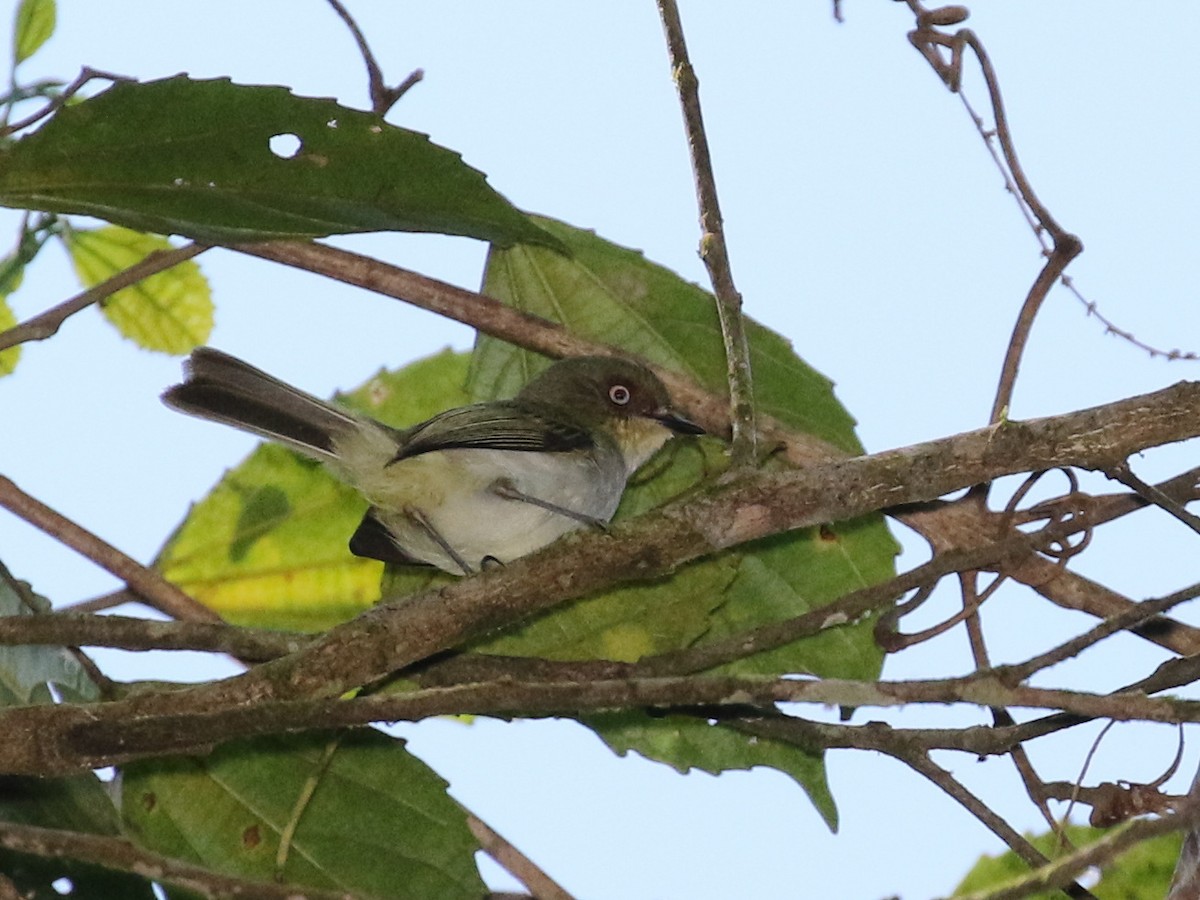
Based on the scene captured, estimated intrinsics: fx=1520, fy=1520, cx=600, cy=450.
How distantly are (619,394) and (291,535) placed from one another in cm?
108

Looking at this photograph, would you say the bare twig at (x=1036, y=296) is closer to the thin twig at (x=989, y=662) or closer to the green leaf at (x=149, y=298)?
the thin twig at (x=989, y=662)

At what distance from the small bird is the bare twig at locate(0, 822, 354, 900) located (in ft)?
5.33

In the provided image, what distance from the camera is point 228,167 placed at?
2908mm

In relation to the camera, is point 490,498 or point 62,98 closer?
point 62,98

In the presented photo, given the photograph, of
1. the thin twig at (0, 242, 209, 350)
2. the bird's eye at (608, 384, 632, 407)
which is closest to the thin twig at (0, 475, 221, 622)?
the thin twig at (0, 242, 209, 350)

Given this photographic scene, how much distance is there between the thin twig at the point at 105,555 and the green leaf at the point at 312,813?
0.47m

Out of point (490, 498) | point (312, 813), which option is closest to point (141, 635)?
point (312, 813)

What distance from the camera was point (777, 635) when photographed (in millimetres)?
2992

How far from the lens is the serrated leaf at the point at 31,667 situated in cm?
324

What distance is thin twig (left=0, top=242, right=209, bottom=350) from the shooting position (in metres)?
3.26

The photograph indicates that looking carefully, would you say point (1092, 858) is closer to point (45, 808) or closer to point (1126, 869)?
point (1126, 869)

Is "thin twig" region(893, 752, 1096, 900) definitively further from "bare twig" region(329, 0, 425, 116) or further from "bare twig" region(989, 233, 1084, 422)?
"bare twig" region(329, 0, 425, 116)

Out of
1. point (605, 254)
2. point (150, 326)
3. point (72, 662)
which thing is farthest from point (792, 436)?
point (150, 326)

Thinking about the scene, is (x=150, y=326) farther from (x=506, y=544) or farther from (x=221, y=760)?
(x=221, y=760)
